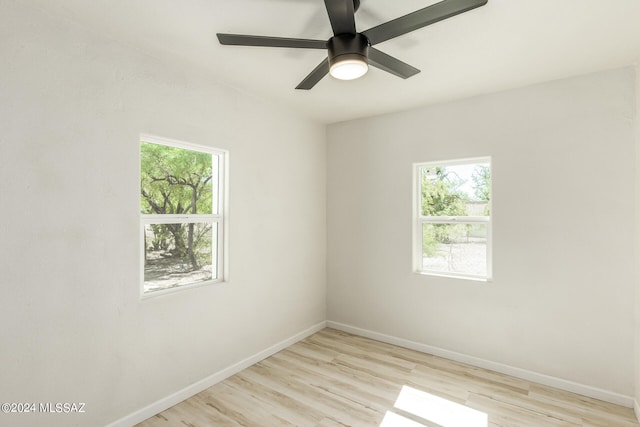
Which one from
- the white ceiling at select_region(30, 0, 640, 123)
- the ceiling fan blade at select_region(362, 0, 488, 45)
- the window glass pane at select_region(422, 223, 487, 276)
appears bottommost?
the window glass pane at select_region(422, 223, 487, 276)

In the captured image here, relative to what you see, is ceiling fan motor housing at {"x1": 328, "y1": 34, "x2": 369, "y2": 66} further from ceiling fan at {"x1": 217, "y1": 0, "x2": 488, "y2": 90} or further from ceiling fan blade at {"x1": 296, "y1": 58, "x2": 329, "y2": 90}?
ceiling fan blade at {"x1": 296, "y1": 58, "x2": 329, "y2": 90}

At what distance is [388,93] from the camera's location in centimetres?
302

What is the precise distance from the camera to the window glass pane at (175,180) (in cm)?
237

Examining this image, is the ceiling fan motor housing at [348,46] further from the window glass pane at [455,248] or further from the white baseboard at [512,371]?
the white baseboard at [512,371]

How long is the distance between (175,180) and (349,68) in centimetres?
164

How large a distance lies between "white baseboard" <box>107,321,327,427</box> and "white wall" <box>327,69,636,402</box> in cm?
107

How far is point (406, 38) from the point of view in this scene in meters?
2.09

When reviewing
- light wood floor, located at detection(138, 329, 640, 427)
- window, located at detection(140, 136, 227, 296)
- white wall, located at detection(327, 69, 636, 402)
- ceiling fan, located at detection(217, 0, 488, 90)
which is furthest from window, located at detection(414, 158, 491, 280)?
window, located at detection(140, 136, 227, 296)

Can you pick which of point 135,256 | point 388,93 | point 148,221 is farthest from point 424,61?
Answer: point 135,256

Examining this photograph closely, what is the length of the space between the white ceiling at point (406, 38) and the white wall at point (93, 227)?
0.22 meters

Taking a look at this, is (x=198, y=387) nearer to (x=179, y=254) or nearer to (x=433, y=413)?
(x=179, y=254)

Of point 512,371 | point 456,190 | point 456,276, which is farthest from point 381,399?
point 456,190

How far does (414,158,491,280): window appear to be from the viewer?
312 cm

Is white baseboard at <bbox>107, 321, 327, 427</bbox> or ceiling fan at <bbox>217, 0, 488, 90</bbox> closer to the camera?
ceiling fan at <bbox>217, 0, 488, 90</bbox>
